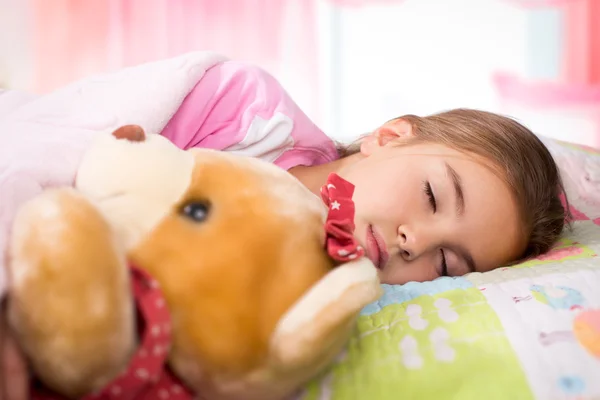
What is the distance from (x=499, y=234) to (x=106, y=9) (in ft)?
6.27

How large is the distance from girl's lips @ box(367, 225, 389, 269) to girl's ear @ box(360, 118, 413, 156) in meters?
0.27

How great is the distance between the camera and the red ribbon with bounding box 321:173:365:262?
58 centimetres

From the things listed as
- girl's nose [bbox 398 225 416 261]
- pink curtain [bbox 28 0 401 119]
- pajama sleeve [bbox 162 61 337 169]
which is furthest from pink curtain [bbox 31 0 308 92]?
girl's nose [bbox 398 225 416 261]

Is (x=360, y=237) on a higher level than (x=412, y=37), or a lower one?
lower

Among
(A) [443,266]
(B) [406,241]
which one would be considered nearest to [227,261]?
(B) [406,241]

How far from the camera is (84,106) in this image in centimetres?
94

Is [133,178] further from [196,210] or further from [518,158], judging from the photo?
[518,158]

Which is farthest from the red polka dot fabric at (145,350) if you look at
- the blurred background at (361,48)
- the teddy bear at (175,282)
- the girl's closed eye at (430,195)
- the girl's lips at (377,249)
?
the blurred background at (361,48)

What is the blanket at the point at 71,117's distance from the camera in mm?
678

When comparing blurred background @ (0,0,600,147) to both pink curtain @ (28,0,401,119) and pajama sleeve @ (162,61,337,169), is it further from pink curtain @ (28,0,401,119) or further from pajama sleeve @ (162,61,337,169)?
pajama sleeve @ (162,61,337,169)

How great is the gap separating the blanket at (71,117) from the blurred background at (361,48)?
1.20 m

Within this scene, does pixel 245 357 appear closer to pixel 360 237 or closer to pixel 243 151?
pixel 360 237

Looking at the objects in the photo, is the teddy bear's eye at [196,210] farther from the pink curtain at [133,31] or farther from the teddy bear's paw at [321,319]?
the pink curtain at [133,31]

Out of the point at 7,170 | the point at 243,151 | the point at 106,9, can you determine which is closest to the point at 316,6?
the point at 106,9
